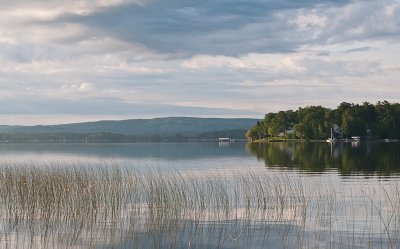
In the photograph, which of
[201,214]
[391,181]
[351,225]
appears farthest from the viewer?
[391,181]

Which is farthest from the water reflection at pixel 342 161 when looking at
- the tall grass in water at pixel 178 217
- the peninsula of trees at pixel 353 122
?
the peninsula of trees at pixel 353 122

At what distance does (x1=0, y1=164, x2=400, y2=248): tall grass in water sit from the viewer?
21.6 metres

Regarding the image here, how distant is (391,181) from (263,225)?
20027mm

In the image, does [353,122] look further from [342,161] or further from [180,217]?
[180,217]

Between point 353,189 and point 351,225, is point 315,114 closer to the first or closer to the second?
point 353,189

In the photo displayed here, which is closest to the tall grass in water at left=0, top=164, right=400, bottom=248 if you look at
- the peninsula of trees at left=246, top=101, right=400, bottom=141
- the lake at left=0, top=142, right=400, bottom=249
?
the lake at left=0, top=142, right=400, bottom=249

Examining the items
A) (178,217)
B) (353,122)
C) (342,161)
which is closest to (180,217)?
(178,217)

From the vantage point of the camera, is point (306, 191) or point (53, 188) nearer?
point (53, 188)

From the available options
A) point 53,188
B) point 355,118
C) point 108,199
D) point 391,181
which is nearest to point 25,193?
point 53,188

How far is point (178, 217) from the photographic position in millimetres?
25672

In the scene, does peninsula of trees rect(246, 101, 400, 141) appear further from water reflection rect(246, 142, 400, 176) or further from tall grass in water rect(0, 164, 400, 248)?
tall grass in water rect(0, 164, 400, 248)

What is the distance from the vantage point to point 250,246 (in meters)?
20.8

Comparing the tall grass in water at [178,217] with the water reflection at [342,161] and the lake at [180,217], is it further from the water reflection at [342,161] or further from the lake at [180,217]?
the water reflection at [342,161]

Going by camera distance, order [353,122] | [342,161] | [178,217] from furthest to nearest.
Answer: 1. [353,122]
2. [342,161]
3. [178,217]
